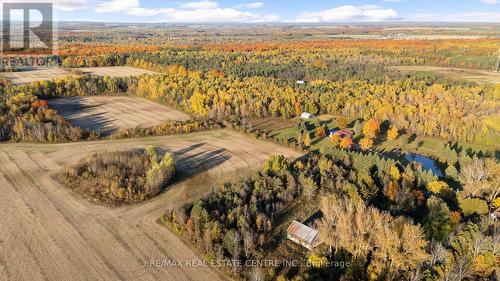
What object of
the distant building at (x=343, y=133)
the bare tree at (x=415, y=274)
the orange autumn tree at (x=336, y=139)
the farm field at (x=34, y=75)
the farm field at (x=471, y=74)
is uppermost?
the farm field at (x=471, y=74)

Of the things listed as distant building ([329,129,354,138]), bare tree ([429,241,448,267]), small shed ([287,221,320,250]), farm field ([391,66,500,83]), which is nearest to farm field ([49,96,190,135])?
distant building ([329,129,354,138])

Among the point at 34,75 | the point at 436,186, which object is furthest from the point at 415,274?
the point at 34,75

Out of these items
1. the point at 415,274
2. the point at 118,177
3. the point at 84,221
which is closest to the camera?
the point at 415,274

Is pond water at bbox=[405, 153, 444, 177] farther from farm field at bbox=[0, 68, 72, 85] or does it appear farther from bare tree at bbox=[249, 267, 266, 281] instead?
farm field at bbox=[0, 68, 72, 85]

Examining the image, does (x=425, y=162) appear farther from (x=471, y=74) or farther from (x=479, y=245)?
(x=471, y=74)

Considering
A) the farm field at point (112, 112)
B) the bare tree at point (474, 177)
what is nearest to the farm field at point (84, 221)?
the farm field at point (112, 112)

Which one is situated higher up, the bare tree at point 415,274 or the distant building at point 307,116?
the distant building at point 307,116

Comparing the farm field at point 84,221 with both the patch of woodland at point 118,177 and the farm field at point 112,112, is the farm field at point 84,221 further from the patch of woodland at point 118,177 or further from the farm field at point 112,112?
the farm field at point 112,112
